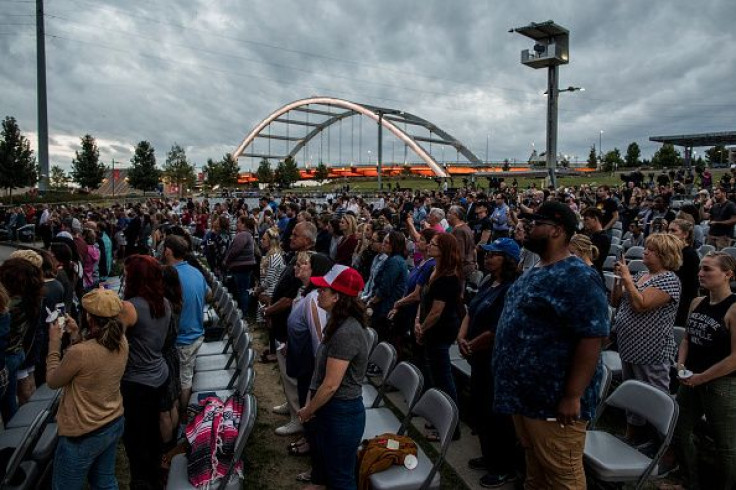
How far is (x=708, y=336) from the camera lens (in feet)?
10.8

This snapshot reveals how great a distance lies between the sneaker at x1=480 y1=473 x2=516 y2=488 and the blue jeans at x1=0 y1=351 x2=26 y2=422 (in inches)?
144

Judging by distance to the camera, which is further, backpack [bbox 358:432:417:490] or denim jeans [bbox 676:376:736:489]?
denim jeans [bbox 676:376:736:489]

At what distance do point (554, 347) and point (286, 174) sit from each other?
76684 millimetres

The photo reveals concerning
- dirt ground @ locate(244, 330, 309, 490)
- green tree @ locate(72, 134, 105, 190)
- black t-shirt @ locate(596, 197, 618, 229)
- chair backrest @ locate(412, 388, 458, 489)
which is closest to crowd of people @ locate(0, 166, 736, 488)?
dirt ground @ locate(244, 330, 309, 490)

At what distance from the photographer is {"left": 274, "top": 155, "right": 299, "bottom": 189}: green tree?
76.4 m

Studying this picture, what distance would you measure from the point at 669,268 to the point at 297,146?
10921cm

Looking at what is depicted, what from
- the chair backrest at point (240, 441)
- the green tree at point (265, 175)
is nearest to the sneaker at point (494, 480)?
the chair backrest at point (240, 441)

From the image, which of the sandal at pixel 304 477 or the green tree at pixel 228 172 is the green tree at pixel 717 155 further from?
the sandal at pixel 304 477

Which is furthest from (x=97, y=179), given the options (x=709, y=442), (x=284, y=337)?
(x=709, y=442)

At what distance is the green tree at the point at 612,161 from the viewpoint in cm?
5868

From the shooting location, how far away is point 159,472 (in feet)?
11.5

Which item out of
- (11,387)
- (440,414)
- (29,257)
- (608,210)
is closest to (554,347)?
(440,414)

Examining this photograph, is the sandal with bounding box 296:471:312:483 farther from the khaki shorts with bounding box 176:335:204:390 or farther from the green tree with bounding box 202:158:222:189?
the green tree with bounding box 202:158:222:189

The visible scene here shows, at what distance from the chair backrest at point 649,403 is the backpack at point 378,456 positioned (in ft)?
4.85
